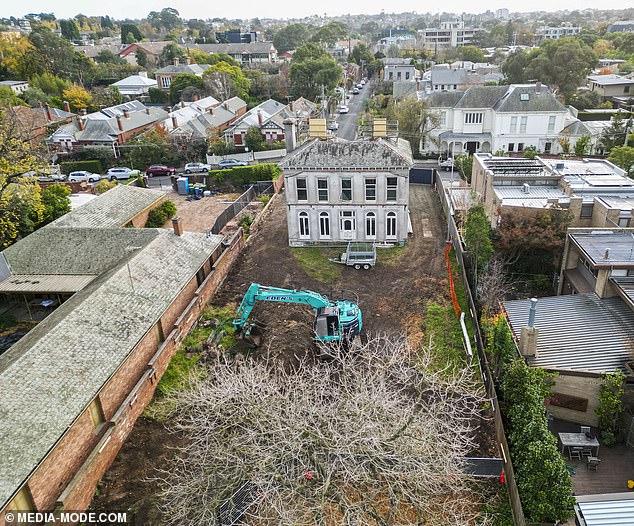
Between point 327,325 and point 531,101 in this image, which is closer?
point 327,325

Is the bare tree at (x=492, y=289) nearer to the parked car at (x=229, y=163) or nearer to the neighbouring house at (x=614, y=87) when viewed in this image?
the parked car at (x=229, y=163)

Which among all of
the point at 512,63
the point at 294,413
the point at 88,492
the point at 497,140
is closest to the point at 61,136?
the point at 497,140

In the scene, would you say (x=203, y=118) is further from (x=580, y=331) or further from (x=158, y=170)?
(x=580, y=331)

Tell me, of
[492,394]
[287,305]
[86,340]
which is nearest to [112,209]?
[287,305]

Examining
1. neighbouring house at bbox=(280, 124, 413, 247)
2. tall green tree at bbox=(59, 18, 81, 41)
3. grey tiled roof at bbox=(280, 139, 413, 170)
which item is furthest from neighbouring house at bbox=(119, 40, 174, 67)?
grey tiled roof at bbox=(280, 139, 413, 170)

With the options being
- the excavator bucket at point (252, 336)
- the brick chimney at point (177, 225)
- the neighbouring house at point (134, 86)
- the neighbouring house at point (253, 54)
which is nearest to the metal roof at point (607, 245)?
the excavator bucket at point (252, 336)
